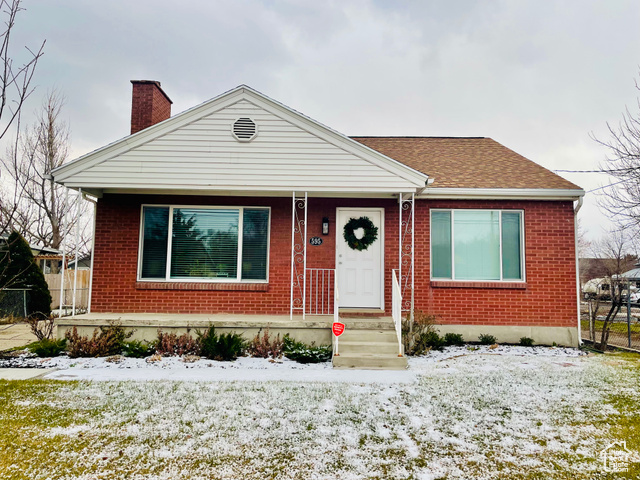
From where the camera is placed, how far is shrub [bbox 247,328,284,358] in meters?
7.15

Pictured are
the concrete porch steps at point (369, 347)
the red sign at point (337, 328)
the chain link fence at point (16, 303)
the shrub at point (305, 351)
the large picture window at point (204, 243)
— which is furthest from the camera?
the chain link fence at point (16, 303)

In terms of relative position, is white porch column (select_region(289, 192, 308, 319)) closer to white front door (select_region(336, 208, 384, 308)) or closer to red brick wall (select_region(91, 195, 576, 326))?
red brick wall (select_region(91, 195, 576, 326))

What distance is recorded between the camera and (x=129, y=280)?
8609 millimetres

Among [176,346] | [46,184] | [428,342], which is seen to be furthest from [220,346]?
[46,184]

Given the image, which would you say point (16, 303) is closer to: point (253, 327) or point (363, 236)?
point (253, 327)

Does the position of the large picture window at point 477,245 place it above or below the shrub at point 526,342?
above

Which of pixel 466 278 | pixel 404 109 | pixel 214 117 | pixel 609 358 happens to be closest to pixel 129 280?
pixel 214 117

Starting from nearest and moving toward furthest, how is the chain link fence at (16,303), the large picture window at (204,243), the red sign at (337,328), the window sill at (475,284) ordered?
1. the red sign at (337,328)
2. the window sill at (475,284)
3. the large picture window at (204,243)
4. the chain link fence at (16,303)

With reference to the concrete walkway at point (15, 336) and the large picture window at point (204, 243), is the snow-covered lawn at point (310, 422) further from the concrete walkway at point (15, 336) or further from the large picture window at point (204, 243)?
the concrete walkway at point (15, 336)

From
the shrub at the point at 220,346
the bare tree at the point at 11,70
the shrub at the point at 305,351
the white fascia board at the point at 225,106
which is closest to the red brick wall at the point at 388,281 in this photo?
the white fascia board at the point at 225,106

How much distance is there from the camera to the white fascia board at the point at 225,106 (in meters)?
7.71

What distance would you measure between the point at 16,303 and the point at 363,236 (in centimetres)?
1126

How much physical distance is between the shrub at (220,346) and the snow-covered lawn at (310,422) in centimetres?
46

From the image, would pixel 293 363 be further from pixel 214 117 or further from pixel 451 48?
pixel 451 48
